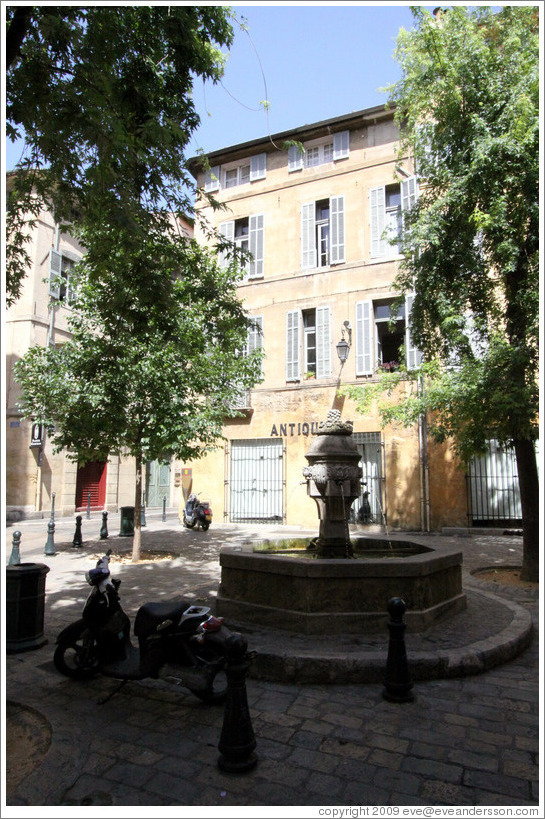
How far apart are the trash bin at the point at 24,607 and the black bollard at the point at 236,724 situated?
9.92ft

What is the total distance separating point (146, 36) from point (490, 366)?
619cm

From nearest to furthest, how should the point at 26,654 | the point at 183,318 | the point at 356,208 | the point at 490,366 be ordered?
1. the point at 26,654
2. the point at 490,366
3. the point at 183,318
4. the point at 356,208

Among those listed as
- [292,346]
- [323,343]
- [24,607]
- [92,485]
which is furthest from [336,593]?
[92,485]

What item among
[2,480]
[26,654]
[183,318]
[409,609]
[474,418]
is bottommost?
[26,654]

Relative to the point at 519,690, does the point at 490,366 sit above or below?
above

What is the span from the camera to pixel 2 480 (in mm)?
2334

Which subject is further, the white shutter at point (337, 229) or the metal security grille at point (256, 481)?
the metal security grille at point (256, 481)

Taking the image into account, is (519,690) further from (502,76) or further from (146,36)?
A: (502,76)

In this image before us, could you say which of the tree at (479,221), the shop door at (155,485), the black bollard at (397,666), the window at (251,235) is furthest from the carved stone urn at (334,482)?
the shop door at (155,485)

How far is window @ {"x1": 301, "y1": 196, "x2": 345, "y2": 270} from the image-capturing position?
16812 mm

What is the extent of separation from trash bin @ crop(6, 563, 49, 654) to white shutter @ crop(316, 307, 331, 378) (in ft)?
39.8

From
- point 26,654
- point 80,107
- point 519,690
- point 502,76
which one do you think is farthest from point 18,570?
point 502,76

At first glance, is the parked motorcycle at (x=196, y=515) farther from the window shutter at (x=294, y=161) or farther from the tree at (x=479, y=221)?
the window shutter at (x=294, y=161)

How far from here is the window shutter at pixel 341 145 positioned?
17.1m
